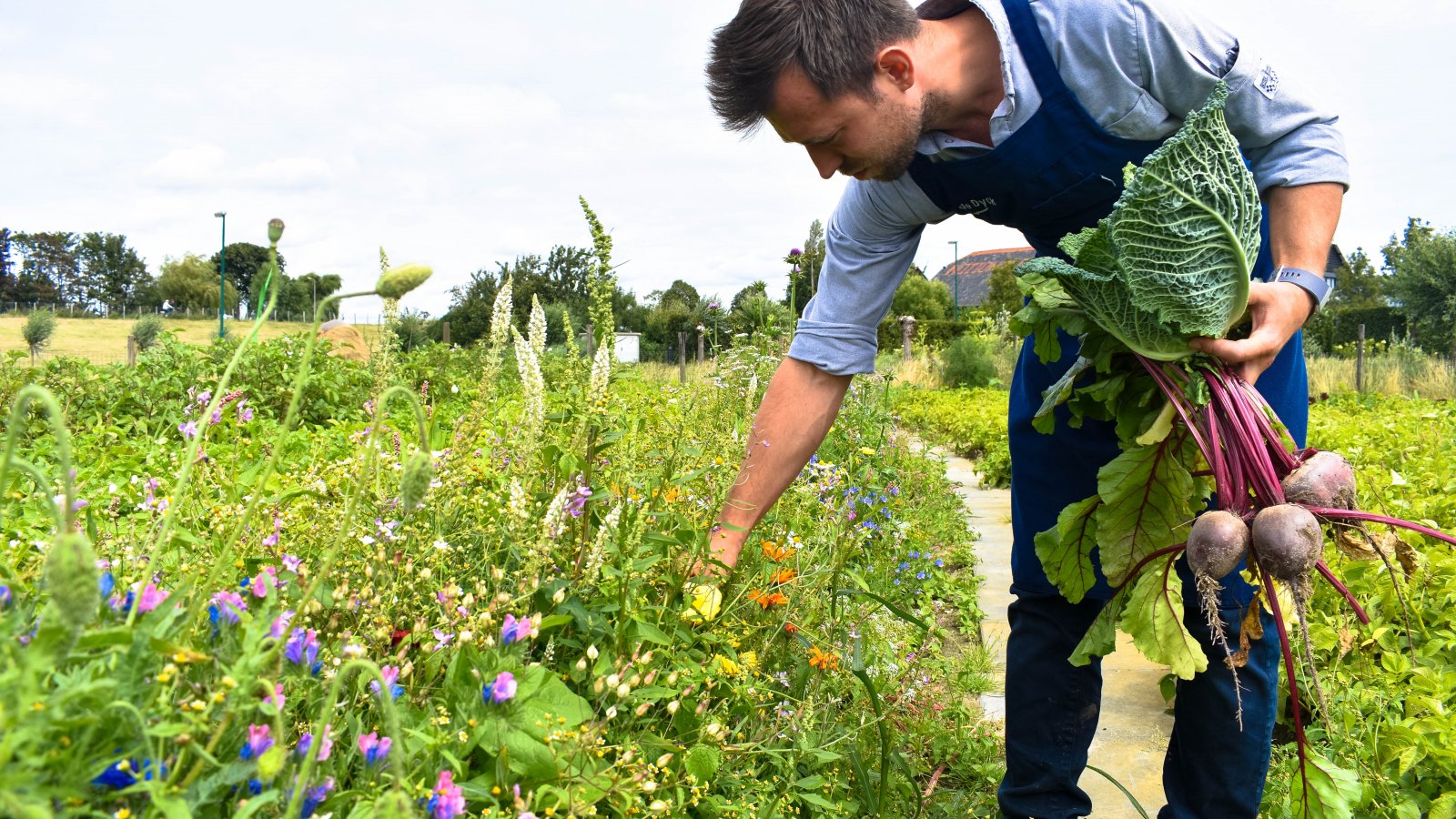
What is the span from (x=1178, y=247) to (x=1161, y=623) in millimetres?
698

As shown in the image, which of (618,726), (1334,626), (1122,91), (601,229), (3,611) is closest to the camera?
(3,611)

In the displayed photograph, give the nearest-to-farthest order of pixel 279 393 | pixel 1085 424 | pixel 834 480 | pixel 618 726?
pixel 618 726
pixel 1085 424
pixel 834 480
pixel 279 393

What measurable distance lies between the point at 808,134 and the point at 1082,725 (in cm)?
157

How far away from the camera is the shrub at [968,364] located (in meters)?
16.6

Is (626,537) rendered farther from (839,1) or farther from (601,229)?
(839,1)

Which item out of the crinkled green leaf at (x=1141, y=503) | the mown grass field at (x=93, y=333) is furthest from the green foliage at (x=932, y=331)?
the crinkled green leaf at (x=1141, y=503)

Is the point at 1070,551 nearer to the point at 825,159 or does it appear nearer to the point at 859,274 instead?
the point at 859,274

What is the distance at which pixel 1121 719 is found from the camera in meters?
2.95

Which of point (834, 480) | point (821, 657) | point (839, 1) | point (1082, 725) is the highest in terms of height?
point (839, 1)

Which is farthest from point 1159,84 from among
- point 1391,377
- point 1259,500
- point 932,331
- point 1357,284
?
point 1357,284

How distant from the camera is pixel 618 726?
154 cm

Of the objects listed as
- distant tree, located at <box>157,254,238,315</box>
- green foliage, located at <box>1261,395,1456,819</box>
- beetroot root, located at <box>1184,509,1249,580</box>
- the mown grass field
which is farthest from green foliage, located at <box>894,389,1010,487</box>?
distant tree, located at <box>157,254,238,315</box>

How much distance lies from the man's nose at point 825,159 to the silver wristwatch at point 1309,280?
962mm

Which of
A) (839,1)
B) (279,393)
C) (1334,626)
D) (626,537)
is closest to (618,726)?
(626,537)
